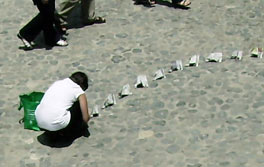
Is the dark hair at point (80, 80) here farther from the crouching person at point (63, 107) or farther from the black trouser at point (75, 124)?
the black trouser at point (75, 124)

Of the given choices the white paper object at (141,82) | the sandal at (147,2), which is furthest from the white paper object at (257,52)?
the sandal at (147,2)

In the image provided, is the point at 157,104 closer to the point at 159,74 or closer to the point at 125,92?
the point at 125,92

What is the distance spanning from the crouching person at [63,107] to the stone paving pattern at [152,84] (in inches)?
10.4

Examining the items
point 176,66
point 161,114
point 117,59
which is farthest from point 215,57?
point 161,114

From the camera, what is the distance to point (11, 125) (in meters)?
6.96

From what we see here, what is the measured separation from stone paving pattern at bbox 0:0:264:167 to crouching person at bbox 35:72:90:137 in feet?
0.87

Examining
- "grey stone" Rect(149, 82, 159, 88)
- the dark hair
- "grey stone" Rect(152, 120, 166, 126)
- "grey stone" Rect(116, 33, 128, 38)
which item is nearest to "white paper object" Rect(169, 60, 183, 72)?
"grey stone" Rect(149, 82, 159, 88)

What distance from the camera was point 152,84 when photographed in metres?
7.55

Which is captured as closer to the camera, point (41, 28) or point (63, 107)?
point (63, 107)

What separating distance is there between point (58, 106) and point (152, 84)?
1.61 m

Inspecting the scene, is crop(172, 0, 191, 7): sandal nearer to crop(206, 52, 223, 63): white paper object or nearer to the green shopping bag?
crop(206, 52, 223, 63): white paper object

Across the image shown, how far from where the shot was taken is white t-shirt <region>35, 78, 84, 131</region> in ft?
21.0

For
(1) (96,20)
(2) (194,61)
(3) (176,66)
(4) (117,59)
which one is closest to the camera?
(3) (176,66)

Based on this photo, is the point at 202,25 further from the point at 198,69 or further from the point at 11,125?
the point at 11,125
